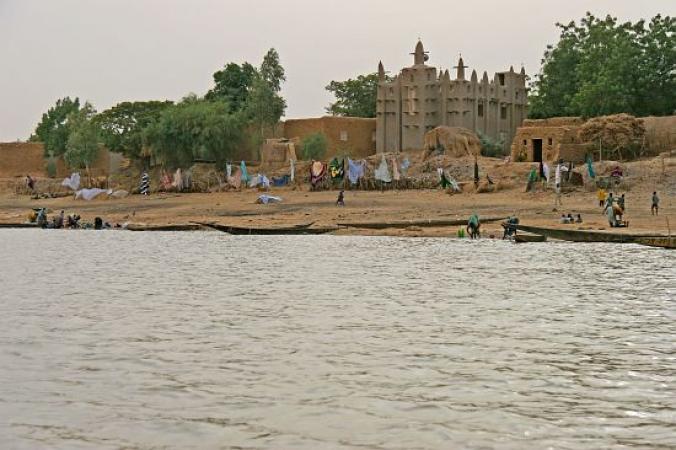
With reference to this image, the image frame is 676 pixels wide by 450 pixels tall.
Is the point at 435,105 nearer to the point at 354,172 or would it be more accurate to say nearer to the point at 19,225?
the point at 354,172

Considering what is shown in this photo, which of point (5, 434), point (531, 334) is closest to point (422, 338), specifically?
point (531, 334)

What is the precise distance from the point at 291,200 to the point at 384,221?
1042 cm

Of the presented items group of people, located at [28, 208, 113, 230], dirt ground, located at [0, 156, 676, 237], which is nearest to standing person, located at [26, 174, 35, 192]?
dirt ground, located at [0, 156, 676, 237]

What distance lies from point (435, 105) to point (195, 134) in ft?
47.0

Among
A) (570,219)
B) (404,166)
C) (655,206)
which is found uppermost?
(404,166)

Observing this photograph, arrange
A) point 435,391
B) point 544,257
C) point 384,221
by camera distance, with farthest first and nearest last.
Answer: point 384,221, point 544,257, point 435,391

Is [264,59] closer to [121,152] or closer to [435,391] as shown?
[121,152]

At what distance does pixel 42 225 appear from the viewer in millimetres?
46625

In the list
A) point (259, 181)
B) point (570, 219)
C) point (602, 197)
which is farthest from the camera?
point (259, 181)

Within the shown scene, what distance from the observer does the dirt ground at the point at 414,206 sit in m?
36.9

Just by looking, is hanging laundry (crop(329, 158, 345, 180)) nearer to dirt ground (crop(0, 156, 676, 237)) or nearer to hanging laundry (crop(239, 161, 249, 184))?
dirt ground (crop(0, 156, 676, 237))

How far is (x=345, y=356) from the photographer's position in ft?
45.1

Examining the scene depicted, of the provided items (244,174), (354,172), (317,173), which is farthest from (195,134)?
(354,172)

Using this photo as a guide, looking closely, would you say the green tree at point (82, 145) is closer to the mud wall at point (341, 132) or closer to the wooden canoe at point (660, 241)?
the mud wall at point (341, 132)
